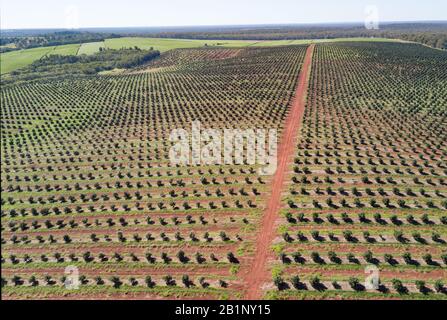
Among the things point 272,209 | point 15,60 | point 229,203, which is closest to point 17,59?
point 15,60

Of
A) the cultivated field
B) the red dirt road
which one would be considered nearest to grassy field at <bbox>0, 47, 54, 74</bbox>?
the cultivated field

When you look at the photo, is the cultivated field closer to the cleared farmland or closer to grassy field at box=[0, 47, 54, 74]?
grassy field at box=[0, 47, 54, 74]

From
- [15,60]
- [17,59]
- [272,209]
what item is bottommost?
[272,209]

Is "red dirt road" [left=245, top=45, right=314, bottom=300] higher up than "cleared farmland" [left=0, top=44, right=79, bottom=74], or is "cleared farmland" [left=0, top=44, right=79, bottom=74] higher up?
"cleared farmland" [left=0, top=44, right=79, bottom=74]

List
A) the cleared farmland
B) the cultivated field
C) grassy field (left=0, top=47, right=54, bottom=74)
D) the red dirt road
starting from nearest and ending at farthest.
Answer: the red dirt road < the cultivated field < grassy field (left=0, top=47, right=54, bottom=74) < the cleared farmland

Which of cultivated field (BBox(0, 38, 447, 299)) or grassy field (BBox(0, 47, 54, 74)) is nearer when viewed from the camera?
cultivated field (BBox(0, 38, 447, 299))

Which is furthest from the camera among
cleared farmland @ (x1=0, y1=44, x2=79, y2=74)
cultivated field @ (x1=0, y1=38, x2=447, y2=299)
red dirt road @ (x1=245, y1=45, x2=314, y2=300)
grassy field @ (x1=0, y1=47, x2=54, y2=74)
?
cleared farmland @ (x1=0, y1=44, x2=79, y2=74)

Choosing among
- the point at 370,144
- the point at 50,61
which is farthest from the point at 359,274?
the point at 50,61

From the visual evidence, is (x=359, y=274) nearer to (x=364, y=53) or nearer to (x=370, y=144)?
(x=370, y=144)

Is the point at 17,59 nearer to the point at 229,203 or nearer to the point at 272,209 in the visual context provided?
the point at 229,203
